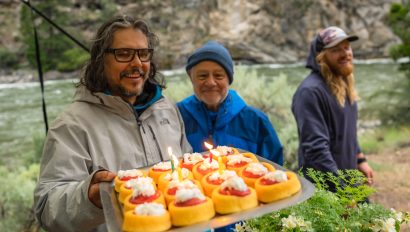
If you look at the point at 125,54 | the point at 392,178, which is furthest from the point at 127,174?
the point at 392,178

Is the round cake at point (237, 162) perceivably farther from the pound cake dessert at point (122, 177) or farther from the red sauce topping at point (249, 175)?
the pound cake dessert at point (122, 177)

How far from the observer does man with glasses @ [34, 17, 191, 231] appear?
5.30ft

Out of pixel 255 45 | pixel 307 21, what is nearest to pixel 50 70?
pixel 255 45

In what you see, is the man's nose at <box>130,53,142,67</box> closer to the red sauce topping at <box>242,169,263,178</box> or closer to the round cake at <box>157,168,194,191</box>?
the round cake at <box>157,168,194,191</box>

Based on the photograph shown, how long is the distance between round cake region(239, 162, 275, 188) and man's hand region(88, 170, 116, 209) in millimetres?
493

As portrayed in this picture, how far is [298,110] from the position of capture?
2.74 metres

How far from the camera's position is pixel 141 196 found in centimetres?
137

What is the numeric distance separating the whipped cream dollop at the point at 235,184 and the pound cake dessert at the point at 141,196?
0.73 ft

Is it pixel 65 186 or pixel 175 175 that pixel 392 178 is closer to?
pixel 175 175

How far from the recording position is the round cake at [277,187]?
135 centimetres

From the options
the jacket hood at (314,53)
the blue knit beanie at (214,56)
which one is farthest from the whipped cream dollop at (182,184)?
the jacket hood at (314,53)

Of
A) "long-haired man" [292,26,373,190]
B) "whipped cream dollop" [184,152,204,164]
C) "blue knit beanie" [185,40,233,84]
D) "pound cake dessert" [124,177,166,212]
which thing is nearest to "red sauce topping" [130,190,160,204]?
"pound cake dessert" [124,177,166,212]

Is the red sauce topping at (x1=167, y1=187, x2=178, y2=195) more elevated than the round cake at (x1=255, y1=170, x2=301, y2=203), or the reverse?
the round cake at (x1=255, y1=170, x2=301, y2=203)

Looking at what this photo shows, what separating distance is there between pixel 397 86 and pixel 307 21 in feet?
78.9
